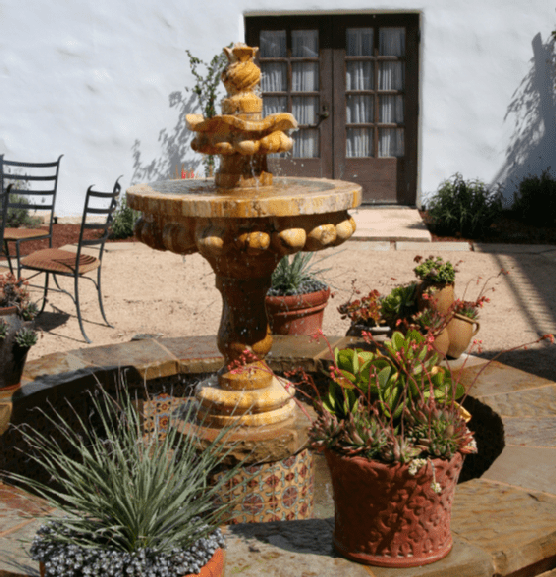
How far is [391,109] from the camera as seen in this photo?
9.69m

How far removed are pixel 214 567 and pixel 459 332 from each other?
2.20 m

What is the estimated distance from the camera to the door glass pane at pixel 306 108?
31.9ft

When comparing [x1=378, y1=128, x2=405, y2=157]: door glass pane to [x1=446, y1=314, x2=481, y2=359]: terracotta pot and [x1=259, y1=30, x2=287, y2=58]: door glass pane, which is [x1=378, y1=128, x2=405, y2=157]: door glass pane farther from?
[x1=446, y1=314, x2=481, y2=359]: terracotta pot

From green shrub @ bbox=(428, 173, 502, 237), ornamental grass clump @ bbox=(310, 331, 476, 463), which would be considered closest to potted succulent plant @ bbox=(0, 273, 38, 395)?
ornamental grass clump @ bbox=(310, 331, 476, 463)

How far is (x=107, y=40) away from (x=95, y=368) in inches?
259

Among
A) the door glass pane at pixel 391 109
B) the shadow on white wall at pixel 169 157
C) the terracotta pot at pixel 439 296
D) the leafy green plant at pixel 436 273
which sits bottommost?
the terracotta pot at pixel 439 296

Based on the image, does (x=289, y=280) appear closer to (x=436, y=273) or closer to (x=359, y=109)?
(x=436, y=273)

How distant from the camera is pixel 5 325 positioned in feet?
10.9

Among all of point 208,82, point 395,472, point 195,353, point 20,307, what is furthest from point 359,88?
point 395,472

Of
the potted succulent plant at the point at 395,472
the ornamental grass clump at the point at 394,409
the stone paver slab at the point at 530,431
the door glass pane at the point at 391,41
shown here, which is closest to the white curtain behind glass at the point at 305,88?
the door glass pane at the point at 391,41

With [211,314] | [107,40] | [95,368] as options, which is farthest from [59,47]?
[95,368]

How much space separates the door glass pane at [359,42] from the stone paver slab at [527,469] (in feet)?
25.2

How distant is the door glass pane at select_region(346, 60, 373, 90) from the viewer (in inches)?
378

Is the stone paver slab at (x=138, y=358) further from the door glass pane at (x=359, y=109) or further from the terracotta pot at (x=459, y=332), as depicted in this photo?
the door glass pane at (x=359, y=109)
